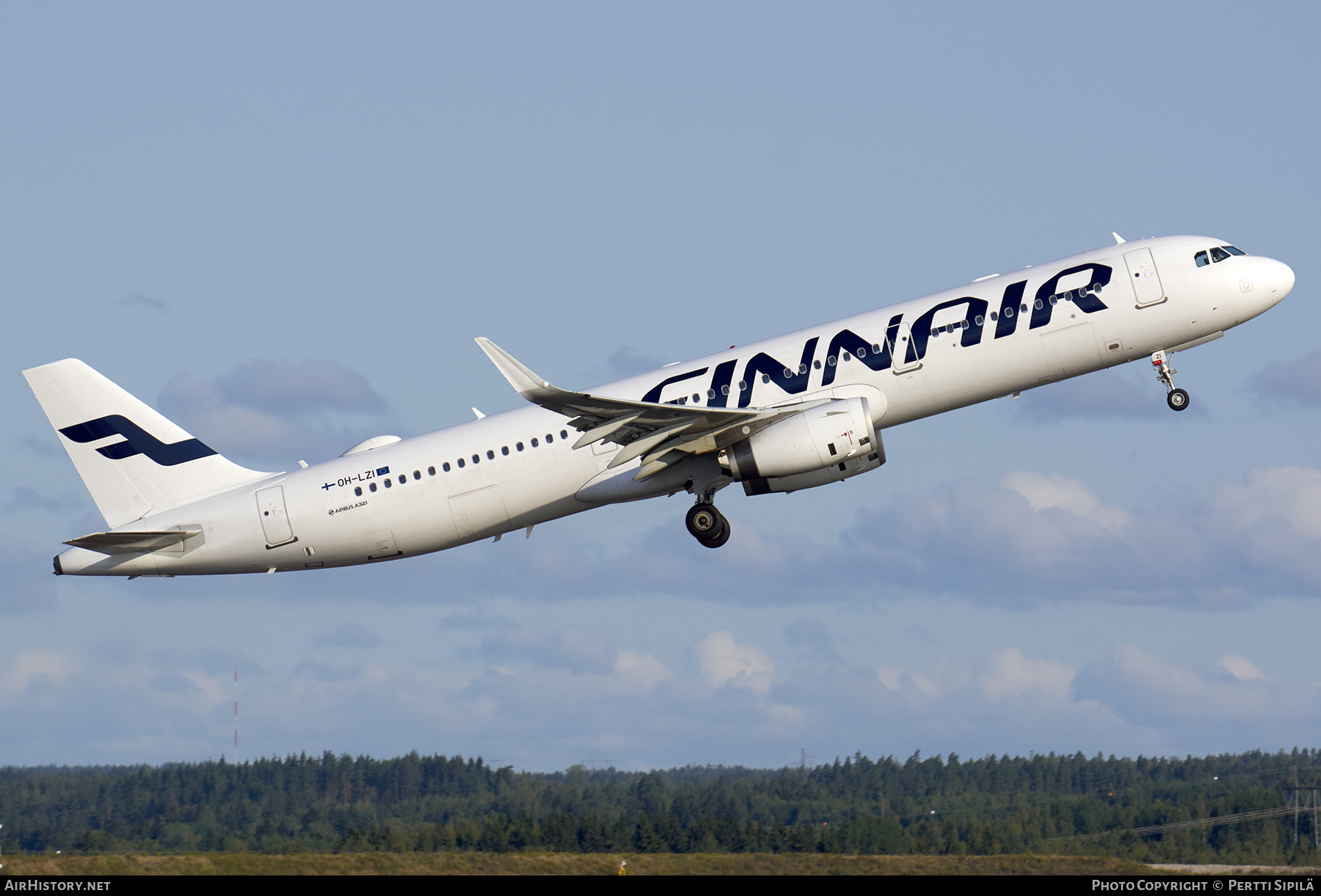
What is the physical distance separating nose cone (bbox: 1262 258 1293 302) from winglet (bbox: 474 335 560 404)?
21919 millimetres

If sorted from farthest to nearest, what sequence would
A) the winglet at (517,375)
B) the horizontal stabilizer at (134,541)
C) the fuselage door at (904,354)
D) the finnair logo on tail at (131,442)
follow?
the finnair logo on tail at (131,442) < the horizontal stabilizer at (134,541) < the fuselage door at (904,354) < the winglet at (517,375)

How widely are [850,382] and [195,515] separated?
71.7ft

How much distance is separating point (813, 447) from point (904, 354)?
4.04m

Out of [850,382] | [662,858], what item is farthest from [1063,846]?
[850,382]

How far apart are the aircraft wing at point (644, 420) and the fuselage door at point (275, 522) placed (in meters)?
10.4

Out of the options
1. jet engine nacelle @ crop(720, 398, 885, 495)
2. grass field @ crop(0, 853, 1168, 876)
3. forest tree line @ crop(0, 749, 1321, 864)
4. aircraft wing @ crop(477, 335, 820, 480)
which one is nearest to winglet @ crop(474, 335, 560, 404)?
aircraft wing @ crop(477, 335, 820, 480)

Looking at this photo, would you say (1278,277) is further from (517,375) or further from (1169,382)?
(517,375)

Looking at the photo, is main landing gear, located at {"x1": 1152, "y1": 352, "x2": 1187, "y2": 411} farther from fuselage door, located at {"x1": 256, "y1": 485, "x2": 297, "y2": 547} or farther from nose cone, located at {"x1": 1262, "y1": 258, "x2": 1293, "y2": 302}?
fuselage door, located at {"x1": 256, "y1": 485, "x2": 297, "y2": 547}

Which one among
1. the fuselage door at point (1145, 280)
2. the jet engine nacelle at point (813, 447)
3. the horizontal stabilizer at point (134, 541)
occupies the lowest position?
→ the horizontal stabilizer at point (134, 541)

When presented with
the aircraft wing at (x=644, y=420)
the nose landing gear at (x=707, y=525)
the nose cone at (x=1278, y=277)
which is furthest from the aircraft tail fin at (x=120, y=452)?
the nose cone at (x=1278, y=277)

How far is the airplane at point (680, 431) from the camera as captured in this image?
41.5 m

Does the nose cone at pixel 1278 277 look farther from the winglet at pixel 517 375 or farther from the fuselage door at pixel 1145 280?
the winglet at pixel 517 375

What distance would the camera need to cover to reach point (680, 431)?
41.8m

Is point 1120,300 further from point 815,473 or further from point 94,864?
point 94,864
